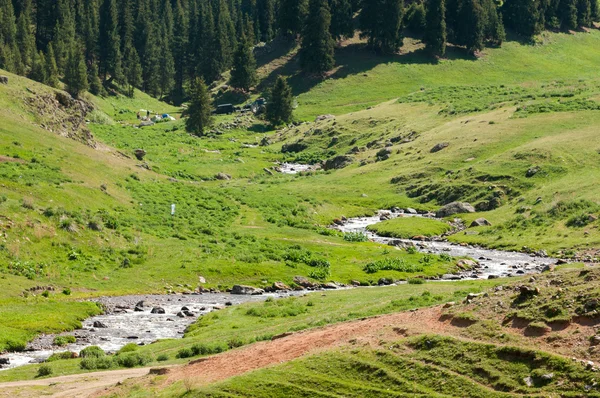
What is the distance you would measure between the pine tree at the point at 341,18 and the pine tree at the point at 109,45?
5538 centimetres

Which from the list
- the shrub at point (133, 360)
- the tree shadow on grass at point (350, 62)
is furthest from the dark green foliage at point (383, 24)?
the shrub at point (133, 360)

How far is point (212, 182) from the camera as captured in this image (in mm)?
109875

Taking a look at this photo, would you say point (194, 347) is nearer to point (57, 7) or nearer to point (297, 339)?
point (297, 339)

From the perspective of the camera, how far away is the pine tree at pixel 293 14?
7096 inches

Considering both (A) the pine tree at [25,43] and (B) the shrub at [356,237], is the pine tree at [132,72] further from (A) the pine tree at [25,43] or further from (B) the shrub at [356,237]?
(B) the shrub at [356,237]

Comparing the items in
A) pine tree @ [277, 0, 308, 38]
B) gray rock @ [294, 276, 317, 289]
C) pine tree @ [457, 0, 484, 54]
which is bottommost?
gray rock @ [294, 276, 317, 289]

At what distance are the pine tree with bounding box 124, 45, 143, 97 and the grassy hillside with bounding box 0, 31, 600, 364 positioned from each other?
2036 cm

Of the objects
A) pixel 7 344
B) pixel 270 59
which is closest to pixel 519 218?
pixel 7 344

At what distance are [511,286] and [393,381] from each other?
25.4ft

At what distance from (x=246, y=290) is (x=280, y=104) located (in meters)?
98.0

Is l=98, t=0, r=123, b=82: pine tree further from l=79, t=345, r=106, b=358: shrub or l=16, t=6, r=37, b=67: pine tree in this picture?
l=79, t=345, r=106, b=358: shrub

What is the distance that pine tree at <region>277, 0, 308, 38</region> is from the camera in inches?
7096

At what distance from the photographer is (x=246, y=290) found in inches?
2328

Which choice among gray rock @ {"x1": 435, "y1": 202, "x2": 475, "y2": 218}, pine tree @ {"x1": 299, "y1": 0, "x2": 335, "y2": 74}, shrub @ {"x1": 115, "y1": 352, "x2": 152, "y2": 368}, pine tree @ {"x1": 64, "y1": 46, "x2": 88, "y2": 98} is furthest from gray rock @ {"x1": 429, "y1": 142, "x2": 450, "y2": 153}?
shrub @ {"x1": 115, "y1": 352, "x2": 152, "y2": 368}
